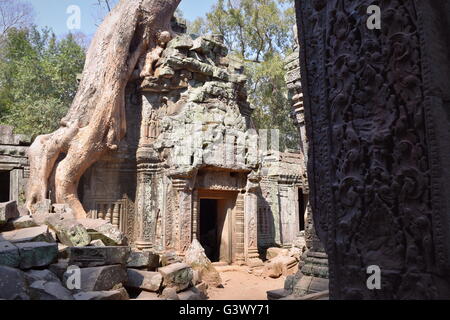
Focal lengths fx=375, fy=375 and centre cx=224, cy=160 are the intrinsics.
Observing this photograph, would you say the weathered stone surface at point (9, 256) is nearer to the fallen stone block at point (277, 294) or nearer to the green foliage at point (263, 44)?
the fallen stone block at point (277, 294)

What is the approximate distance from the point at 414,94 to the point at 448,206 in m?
0.52

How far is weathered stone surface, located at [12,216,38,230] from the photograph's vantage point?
6.37 meters

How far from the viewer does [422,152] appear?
1691 mm

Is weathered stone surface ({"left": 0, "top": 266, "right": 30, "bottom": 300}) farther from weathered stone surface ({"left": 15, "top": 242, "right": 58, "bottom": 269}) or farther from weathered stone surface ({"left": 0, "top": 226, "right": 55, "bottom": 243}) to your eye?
weathered stone surface ({"left": 0, "top": 226, "right": 55, "bottom": 243})

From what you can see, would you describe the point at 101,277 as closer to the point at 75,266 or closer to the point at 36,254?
the point at 75,266

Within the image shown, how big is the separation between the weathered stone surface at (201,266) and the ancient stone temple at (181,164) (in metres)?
0.51

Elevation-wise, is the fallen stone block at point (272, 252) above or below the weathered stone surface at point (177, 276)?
below

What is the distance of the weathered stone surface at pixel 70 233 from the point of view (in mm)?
6605

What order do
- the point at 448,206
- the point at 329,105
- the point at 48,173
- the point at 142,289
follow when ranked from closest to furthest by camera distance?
the point at 448,206
the point at 329,105
the point at 142,289
the point at 48,173

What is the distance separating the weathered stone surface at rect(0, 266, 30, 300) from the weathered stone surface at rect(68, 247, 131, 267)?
1.78 meters

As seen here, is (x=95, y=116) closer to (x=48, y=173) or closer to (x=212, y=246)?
(x=48, y=173)

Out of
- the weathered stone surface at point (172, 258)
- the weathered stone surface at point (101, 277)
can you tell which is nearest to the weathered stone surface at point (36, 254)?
the weathered stone surface at point (101, 277)
